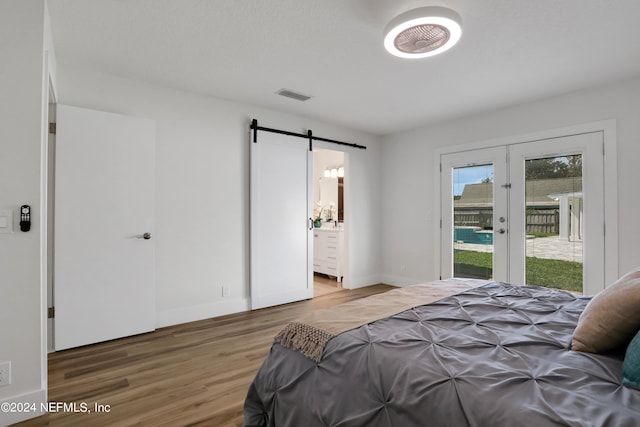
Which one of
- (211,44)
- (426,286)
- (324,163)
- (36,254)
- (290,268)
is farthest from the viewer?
(324,163)

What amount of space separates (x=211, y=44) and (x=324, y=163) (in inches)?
176

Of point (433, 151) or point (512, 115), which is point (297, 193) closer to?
point (433, 151)

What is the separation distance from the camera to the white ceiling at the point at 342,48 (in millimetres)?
2145

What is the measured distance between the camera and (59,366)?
2.49 m

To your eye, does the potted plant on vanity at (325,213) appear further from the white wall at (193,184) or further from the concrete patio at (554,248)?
the concrete patio at (554,248)

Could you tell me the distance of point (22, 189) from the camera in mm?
1907

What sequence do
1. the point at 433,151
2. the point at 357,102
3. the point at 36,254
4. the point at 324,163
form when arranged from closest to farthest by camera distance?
1. the point at 36,254
2. the point at 357,102
3. the point at 433,151
4. the point at 324,163

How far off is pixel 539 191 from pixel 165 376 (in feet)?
13.8

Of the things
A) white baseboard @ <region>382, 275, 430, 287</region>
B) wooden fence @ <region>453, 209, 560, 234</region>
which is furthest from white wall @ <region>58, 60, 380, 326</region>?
wooden fence @ <region>453, 209, 560, 234</region>

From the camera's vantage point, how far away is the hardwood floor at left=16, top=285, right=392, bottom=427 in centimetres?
188

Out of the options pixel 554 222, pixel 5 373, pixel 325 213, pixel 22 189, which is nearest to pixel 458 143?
pixel 554 222

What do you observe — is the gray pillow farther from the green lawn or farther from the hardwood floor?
the green lawn

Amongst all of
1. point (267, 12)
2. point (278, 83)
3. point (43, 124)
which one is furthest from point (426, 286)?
point (43, 124)

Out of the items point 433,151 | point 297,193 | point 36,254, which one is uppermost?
point 433,151
